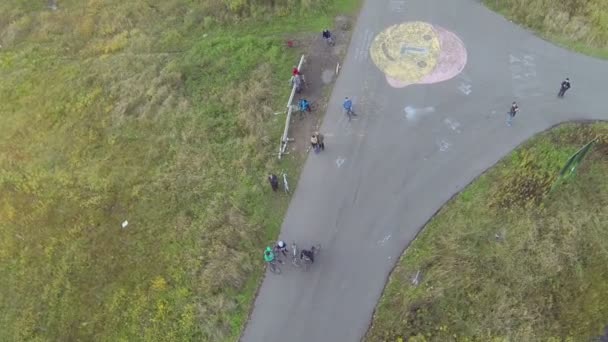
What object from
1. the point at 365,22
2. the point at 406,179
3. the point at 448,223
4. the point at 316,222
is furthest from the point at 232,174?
the point at 365,22

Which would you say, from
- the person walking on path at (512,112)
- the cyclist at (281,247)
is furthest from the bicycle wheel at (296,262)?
the person walking on path at (512,112)

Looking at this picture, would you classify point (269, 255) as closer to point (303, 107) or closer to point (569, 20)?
point (303, 107)

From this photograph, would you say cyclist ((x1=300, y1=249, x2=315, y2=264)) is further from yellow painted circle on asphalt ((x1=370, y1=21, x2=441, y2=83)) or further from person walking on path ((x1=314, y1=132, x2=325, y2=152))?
yellow painted circle on asphalt ((x1=370, y1=21, x2=441, y2=83))

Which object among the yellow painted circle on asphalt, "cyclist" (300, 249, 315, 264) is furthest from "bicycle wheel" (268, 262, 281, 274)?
the yellow painted circle on asphalt

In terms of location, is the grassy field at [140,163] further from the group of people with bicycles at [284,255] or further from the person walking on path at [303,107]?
the person walking on path at [303,107]

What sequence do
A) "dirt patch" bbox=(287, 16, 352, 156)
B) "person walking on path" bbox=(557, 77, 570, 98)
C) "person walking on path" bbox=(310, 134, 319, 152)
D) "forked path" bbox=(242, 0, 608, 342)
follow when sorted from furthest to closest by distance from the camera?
"dirt patch" bbox=(287, 16, 352, 156)
"person walking on path" bbox=(557, 77, 570, 98)
"person walking on path" bbox=(310, 134, 319, 152)
"forked path" bbox=(242, 0, 608, 342)

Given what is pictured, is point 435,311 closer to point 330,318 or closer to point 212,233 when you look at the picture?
point 330,318
